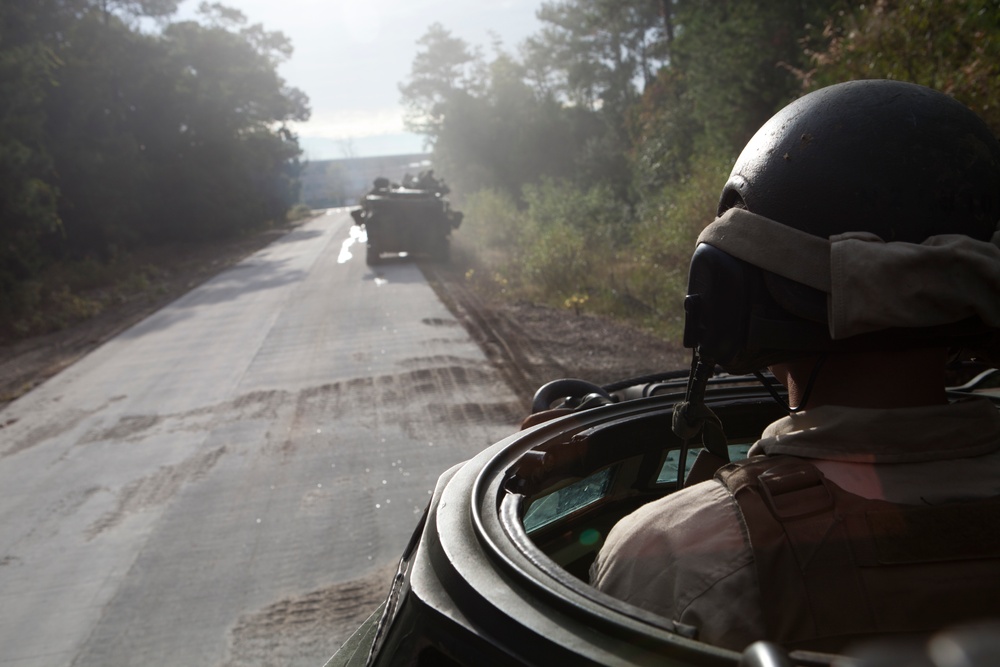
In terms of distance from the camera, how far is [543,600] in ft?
3.95

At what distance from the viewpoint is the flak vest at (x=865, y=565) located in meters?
1.12

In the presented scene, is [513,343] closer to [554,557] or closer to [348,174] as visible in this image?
[554,557]

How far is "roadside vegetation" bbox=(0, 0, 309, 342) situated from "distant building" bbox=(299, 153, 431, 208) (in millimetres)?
67640

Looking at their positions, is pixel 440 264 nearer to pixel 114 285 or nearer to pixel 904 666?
pixel 114 285

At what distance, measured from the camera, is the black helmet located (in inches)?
50.4

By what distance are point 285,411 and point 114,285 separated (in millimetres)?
16404

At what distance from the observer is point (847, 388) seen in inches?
51.9

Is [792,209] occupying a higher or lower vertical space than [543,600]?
higher

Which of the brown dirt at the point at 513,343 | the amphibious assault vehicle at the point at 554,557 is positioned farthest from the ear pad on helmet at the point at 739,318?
the brown dirt at the point at 513,343

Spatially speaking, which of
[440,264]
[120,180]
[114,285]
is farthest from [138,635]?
[120,180]

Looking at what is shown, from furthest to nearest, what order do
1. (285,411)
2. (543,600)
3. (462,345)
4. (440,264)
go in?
(440,264), (462,345), (285,411), (543,600)

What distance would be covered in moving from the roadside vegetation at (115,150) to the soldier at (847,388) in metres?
16.2

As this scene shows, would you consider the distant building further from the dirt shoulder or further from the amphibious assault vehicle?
the amphibious assault vehicle

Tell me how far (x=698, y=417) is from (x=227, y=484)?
4622mm
